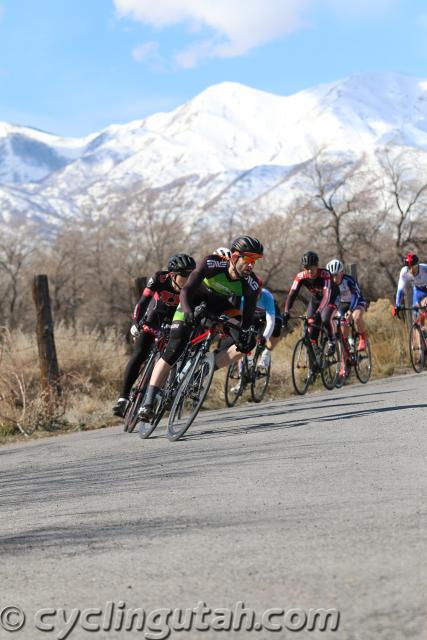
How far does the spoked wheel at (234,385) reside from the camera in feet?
47.4

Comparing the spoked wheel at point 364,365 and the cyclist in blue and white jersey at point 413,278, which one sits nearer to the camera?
the spoked wheel at point 364,365

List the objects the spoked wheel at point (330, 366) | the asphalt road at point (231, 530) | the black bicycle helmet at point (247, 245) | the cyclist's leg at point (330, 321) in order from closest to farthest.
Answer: the asphalt road at point (231, 530)
the black bicycle helmet at point (247, 245)
the cyclist's leg at point (330, 321)
the spoked wheel at point (330, 366)

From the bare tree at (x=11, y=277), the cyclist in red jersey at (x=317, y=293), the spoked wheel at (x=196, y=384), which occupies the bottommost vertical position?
the spoked wheel at (x=196, y=384)

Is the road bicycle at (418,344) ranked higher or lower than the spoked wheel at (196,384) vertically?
lower

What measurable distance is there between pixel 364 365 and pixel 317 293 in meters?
1.98

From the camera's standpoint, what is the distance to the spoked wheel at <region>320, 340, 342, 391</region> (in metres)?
15.9

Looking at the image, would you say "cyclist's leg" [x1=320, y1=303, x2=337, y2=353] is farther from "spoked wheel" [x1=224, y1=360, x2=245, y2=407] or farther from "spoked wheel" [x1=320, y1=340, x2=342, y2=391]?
"spoked wheel" [x1=224, y1=360, x2=245, y2=407]

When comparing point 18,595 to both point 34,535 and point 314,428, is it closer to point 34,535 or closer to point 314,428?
point 34,535

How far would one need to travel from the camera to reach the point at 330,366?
16.2m

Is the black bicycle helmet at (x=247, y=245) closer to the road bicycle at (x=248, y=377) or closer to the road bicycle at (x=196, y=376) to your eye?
the road bicycle at (x=196, y=376)

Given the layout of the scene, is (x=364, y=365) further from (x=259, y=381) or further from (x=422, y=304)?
(x=259, y=381)

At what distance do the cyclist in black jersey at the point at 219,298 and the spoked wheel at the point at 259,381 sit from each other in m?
3.91

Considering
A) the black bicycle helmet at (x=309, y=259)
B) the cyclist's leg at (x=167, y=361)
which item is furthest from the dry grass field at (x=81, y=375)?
the cyclist's leg at (x=167, y=361)

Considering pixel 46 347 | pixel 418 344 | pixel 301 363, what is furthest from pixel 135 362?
pixel 418 344
